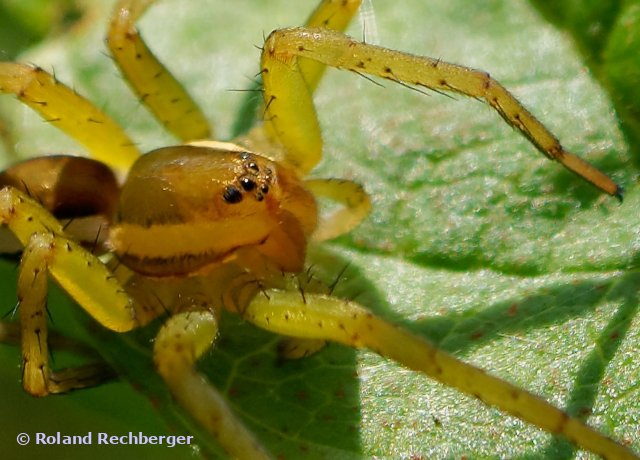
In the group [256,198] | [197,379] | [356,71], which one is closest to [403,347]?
[197,379]

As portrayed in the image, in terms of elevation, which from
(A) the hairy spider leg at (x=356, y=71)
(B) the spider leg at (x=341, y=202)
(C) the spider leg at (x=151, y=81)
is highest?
(C) the spider leg at (x=151, y=81)

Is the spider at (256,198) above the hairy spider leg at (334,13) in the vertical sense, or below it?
below

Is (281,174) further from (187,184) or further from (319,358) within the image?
(319,358)

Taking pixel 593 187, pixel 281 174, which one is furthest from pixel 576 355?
pixel 281 174

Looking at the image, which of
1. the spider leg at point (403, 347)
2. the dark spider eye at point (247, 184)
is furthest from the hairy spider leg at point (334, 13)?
the spider leg at point (403, 347)

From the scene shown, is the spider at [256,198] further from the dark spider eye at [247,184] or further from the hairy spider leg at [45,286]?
the hairy spider leg at [45,286]

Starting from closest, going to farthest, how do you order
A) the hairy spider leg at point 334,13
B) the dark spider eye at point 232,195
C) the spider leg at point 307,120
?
the dark spider eye at point 232,195
the spider leg at point 307,120
the hairy spider leg at point 334,13

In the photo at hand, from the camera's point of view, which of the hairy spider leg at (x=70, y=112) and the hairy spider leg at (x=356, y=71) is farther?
the hairy spider leg at (x=70, y=112)

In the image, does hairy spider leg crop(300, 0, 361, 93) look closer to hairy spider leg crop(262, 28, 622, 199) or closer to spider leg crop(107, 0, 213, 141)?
hairy spider leg crop(262, 28, 622, 199)
